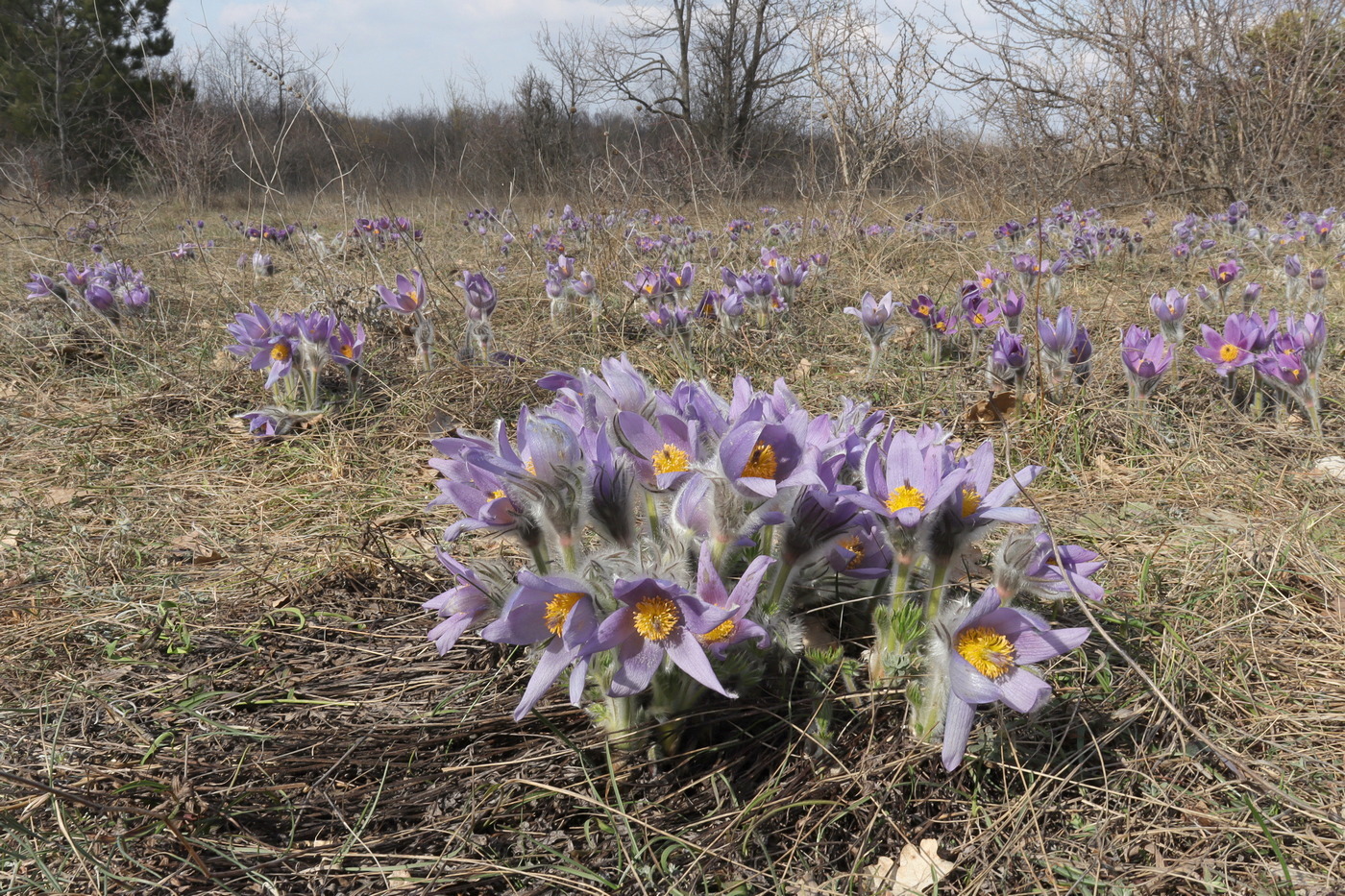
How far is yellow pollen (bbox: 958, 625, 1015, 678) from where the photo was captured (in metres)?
1.13

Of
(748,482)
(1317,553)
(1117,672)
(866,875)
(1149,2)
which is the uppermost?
(1149,2)

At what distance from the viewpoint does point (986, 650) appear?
114 centimetres

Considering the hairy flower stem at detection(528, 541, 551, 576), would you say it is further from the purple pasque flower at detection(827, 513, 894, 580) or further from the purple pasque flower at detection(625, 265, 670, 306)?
the purple pasque flower at detection(625, 265, 670, 306)

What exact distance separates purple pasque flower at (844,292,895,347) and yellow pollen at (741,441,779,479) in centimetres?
212

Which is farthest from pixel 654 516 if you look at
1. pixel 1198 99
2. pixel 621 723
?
pixel 1198 99

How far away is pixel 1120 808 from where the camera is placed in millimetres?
1210

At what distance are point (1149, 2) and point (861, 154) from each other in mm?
5798

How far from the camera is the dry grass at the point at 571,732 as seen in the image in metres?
1.14

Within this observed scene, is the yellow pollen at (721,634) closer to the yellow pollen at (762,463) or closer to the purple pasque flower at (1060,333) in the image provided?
the yellow pollen at (762,463)

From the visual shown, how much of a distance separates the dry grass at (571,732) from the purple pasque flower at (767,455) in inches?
15.4

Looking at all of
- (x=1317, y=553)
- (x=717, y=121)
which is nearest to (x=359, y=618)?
(x=1317, y=553)

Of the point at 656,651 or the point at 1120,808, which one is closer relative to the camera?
the point at 656,651

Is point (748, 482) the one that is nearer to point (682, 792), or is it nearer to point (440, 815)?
point (682, 792)

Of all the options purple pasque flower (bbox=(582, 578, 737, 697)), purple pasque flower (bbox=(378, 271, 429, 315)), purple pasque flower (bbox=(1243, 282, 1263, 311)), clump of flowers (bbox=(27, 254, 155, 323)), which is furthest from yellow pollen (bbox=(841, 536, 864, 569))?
clump of flowers (bbox=(27, 254, 155, 323))
